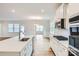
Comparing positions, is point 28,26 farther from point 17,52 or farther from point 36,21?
point 17,52

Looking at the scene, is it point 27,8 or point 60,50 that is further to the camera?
point 27,8

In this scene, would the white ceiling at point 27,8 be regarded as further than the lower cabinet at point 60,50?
Yes

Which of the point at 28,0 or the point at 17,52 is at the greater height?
the point at 28,0

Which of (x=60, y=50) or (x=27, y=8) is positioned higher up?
(x=27, y=8)

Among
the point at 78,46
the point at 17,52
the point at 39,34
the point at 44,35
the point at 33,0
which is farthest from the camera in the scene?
the point at 39,34

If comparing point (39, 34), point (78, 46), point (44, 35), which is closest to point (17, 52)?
point (78, 46)

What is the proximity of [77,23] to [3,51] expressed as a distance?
4.18 feet

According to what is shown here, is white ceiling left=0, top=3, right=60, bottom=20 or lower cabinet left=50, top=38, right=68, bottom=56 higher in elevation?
white ceiling left=0, top=3, right=60, bottom=20

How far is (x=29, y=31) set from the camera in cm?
1396

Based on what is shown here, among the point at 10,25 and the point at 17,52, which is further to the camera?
the point at 10,25

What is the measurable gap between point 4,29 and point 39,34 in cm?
415

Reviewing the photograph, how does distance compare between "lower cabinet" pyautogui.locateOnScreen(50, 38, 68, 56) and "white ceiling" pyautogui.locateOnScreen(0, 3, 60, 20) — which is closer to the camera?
"lower cabinet" pyautogui.locateOnScreen(50, 38, 68, 56)

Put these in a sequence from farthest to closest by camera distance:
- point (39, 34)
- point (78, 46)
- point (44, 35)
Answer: point (39, 34) → point (44, 35) → point (78, 46)

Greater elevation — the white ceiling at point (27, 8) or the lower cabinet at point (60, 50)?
the white ceiling at point (27, 8)
